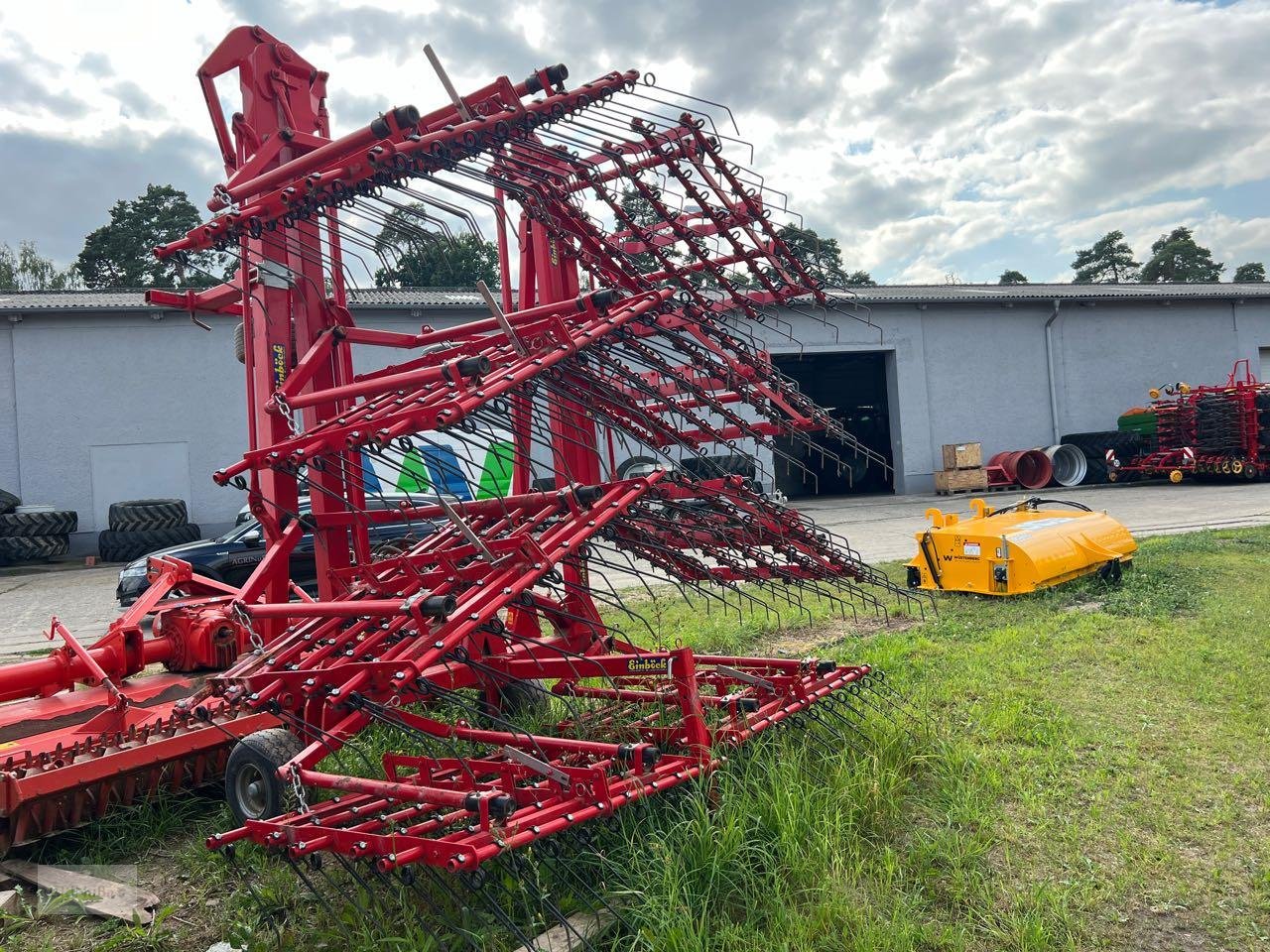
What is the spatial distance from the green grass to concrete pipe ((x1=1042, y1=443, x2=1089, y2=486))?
1858cm

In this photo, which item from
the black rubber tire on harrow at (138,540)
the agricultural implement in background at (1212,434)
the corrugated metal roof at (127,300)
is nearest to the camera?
the black rubber tire on harrow at (138,540)

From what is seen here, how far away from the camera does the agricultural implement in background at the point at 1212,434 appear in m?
20.1

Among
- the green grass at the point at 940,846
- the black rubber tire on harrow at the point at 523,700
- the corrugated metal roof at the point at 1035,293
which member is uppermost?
the corrugated metal roof at the point at 1035,293

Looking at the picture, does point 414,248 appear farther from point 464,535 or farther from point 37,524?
point 37,524

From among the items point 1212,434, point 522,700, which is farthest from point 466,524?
point 1212,434

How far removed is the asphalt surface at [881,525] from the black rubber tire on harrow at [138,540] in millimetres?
444

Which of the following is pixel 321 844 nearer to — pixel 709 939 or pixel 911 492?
pixel 709 939

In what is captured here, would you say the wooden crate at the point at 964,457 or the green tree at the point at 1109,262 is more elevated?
the green tree at the point at 1109,262

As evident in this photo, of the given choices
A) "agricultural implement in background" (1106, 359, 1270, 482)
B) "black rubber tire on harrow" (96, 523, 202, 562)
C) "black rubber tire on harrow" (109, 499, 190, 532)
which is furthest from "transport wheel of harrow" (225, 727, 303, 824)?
"agricultural implement in background" (1106, 359, 1270, 482)

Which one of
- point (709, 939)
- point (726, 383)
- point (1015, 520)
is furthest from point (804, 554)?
point (1015, 520)

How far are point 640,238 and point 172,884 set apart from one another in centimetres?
406

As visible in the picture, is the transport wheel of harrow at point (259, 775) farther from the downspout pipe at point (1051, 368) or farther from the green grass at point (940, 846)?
the downspout pipe at point (1051, 368)

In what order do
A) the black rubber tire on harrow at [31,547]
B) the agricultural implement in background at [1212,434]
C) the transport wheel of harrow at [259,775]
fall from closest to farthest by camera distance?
1. the transport wheel of harrow at [259,775]
2. the black rubber tire on harrow at [31,547]
3. the agricultural implement in background at [1212,434]

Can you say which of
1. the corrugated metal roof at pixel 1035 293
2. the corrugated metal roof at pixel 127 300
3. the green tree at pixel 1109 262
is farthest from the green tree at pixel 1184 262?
the corrugated metal roof at pixel 127 300
